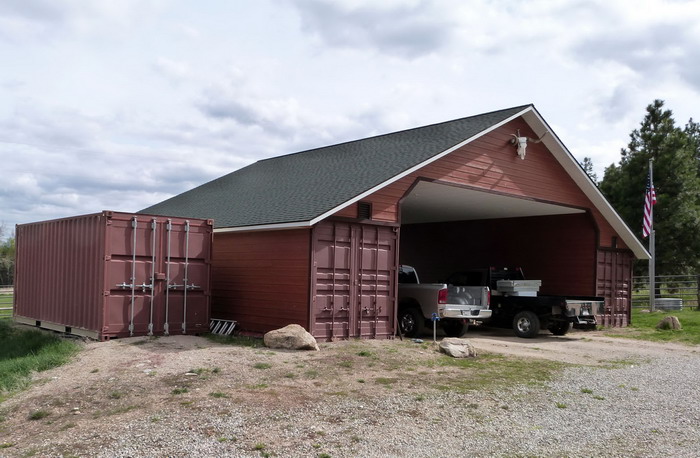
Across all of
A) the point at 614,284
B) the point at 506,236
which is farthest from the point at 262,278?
the point at 614,284

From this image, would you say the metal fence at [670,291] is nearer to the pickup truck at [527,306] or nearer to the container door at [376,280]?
the pickup truck at [527,306]

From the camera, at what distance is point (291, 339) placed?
43.0 feet

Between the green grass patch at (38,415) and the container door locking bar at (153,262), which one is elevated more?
the container door locking bar at (153,262)

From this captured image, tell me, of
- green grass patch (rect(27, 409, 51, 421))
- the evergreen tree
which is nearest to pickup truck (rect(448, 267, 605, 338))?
green grass patch (rect(27, 409, 51, 421))

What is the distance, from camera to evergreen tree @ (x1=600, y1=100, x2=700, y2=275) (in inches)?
1296

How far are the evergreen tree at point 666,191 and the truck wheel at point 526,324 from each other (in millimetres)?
18256

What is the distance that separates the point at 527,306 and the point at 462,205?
4153mm

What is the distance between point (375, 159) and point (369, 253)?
131 inches

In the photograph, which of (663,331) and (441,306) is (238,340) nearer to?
(441,306)

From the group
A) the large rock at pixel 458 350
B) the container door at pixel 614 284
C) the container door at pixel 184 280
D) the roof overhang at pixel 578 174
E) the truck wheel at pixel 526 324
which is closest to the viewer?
the large rock at pixel 458 350

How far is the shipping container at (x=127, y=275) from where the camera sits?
546 inches

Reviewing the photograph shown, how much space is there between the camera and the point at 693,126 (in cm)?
5444

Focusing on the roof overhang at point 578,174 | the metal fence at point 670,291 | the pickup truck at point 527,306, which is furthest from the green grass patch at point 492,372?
the metal fence at point 670,291

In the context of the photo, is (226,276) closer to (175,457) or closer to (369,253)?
(369,253)
